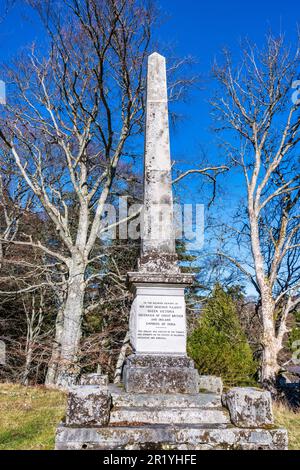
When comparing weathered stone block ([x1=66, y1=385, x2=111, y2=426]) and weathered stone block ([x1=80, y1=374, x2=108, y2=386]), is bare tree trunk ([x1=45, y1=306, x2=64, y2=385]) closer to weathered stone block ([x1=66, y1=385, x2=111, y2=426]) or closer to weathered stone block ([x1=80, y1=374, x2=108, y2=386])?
weathered stone block ([x1=80, y1=374, x2=108, y2=386])

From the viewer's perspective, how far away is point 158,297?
5.36 metres

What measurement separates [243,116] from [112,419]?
1593 centimetres

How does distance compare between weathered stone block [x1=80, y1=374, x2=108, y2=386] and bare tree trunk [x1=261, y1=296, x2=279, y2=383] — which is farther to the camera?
A: bare tree trunk [x1=261, y1=296, x2=279, y2=383]

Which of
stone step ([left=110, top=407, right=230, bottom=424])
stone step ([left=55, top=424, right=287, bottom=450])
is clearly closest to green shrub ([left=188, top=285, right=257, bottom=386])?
stone step ([left=110, top=407, right=230, bottom=424])

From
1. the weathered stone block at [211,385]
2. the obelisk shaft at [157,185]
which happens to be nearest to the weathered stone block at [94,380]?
the weathered stone block at [211,385]

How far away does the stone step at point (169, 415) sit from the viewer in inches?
167

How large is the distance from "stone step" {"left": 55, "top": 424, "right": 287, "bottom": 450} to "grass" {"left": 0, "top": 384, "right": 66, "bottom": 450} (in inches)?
34.6

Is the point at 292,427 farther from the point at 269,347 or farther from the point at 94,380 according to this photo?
the point at 269,347

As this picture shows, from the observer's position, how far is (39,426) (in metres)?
5.80

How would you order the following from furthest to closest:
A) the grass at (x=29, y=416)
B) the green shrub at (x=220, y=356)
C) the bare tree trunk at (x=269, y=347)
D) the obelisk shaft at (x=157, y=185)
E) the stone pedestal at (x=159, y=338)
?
the bare tree trunk at (x=269, y=347)
the green shrub at (x=220, y=356)
the obelisk shaft at (x=157, y=185)
the stone pedestal at (x=159, y=338)
the grass at (x=29, y=416)

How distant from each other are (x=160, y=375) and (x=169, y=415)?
2.14 ft

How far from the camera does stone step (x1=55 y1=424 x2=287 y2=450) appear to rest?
380cm

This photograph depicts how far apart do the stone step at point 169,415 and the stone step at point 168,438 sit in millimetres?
246

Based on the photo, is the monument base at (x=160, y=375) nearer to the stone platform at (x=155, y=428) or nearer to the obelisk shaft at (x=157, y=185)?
the stone platform at (x=155, y=428)
